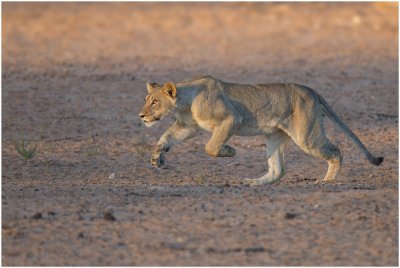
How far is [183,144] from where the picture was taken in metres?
12.3

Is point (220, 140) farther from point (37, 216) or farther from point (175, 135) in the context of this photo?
point (37, 216)

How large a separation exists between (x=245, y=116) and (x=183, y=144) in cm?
236

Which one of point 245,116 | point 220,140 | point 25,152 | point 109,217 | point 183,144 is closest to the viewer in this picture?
point 109,217

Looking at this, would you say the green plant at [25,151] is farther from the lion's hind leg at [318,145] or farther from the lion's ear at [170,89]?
the lion's hind leg at [318,145]

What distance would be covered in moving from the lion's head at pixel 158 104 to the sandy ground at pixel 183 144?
65cm

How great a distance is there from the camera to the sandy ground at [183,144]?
7242 millimetres

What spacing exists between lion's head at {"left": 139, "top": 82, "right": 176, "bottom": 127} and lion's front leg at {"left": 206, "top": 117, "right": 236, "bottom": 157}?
491 millimetres

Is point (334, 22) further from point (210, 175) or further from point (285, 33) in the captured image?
point (210, 175)

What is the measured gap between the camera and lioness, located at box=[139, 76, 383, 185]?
982cm

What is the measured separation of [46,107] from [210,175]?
13.1ft

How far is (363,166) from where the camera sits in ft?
37.1

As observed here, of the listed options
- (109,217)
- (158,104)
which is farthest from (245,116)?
(109,217)

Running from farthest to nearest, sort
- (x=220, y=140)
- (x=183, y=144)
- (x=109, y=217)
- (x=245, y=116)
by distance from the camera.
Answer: (x=183, y=144), (x=245, y=116), (x=220, y=140), (x=109, y=217)

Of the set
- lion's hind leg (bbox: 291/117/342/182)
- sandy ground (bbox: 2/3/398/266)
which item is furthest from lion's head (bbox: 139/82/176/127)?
lion's hind leg (bbox: 291/117/342/182)
